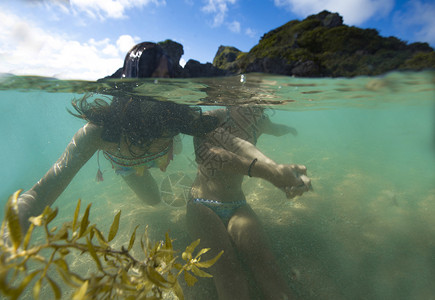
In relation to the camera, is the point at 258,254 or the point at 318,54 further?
the point at 318,54

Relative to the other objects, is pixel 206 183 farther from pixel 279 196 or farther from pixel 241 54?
pixel 241 54

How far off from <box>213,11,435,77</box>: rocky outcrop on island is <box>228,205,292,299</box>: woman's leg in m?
4.37

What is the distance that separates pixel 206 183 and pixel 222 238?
1.29 metres

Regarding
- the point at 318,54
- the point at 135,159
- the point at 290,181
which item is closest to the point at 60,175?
the point at 135,159

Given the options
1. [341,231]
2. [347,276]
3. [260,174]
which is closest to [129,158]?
[260,174]

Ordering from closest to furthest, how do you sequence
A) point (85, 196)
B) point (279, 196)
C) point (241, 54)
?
point (241, 54)
point (279, 196)
point (85, 196)

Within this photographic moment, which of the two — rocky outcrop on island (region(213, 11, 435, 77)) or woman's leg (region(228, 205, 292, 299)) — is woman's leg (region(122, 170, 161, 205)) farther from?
rocky outcrop on island (region(213, 11, 435, 77))

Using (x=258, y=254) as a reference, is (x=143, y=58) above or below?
above

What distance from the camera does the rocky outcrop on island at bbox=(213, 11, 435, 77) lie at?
452 centimetres

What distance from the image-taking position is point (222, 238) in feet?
11.6

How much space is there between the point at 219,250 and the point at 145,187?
13.4 ft

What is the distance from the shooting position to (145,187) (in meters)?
6.62

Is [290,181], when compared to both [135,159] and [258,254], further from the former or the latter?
[135,159]

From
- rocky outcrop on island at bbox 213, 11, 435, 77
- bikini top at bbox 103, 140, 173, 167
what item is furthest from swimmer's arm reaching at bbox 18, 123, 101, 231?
rocky outcrop on island at bbox 213, 11, 435, 77
